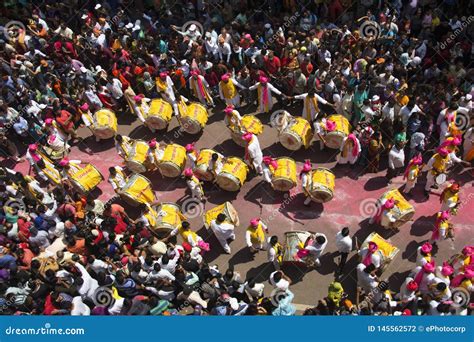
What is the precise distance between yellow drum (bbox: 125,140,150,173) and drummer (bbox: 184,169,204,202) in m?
1.34

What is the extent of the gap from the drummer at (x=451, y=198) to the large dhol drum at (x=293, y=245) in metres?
3.04

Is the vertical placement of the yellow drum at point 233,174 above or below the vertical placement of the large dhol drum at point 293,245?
above

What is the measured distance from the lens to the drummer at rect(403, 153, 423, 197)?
11.3 metres

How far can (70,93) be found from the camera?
579 inches

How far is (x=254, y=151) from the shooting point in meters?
12.0

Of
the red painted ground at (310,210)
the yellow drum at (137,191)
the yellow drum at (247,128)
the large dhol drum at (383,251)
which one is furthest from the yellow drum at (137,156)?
the large dhol drum at (383,251)

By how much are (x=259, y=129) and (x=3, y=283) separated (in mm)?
6915

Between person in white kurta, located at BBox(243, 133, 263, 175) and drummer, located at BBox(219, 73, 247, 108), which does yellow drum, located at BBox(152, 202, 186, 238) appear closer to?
person in white kurta, located at BBox(243, 133, 263, 175)

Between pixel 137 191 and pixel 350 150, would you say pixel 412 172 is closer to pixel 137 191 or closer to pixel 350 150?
pixel 350 150

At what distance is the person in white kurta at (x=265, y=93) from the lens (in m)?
13.5

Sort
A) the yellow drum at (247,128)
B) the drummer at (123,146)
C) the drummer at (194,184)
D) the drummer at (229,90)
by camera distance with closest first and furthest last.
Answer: the drummer at (194,184) → the drummer at (123,146) → the yellow drum at (247,128) → the drummer at (229,90)

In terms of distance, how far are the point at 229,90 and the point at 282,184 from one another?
3.44 metres

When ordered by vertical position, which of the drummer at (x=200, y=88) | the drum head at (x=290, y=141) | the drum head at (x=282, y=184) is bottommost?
the drum head at (x=282, y=184)

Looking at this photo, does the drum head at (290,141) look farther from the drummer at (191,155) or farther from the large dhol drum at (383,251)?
the large dhol drum at (383,251)
